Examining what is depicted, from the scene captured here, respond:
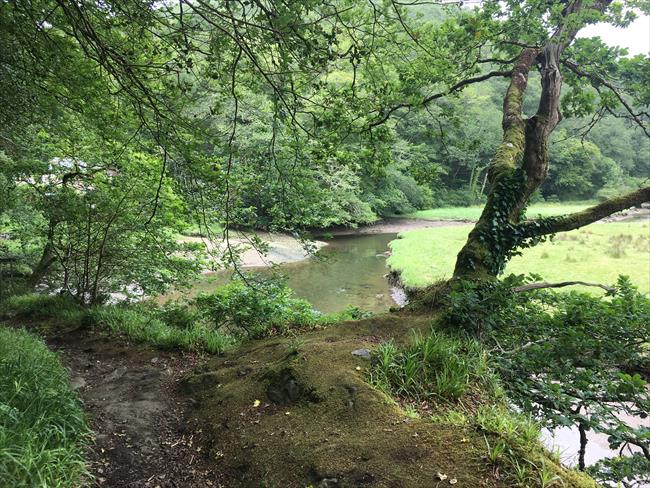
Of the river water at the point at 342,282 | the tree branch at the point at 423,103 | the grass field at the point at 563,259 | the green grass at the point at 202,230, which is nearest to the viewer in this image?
the green grass at the point at 202,230

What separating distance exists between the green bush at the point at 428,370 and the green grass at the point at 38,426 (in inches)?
85.2

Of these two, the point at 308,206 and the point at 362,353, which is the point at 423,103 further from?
the point at 362,353

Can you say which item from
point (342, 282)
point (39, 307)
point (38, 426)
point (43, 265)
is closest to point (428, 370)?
point (38, 426)

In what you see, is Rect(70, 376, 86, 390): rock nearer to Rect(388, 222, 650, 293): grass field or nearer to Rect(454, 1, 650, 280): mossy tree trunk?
Rect(454, 1, 650, 280): mossy tree trunk

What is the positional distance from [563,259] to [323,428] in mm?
16734

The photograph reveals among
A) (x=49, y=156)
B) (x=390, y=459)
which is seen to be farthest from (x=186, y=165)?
(x=49, y=156)

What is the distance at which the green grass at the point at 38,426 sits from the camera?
2.29 metres

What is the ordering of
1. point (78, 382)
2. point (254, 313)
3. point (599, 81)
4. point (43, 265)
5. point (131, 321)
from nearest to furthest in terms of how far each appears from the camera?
1. point (78, 382)
2. point (254, 313)
3. point (599, 81)
4. point (131, 321)
5. point (43, 265)

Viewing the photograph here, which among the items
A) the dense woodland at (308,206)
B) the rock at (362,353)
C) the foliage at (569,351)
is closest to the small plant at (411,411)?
the dense woodland at (308,206)

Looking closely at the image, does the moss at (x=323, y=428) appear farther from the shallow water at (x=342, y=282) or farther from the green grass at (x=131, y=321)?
the shallow water at (x=342, y=282)

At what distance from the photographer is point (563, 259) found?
54.8 ft

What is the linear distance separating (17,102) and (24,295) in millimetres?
5912

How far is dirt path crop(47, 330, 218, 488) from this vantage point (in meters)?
3.00

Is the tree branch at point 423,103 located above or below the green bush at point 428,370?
above
